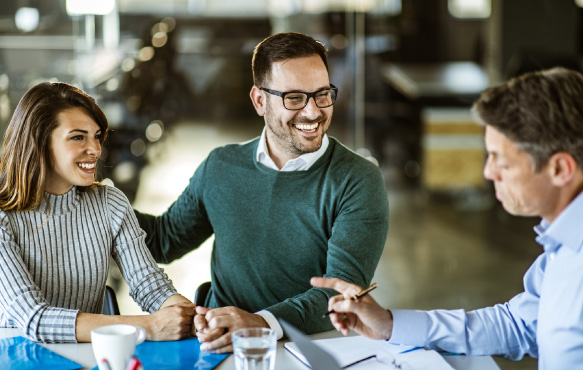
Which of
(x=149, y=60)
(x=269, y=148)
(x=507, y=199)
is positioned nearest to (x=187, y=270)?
(x=149, y=60)

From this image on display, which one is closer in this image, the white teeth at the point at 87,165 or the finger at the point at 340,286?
the finger at the point at 340,286

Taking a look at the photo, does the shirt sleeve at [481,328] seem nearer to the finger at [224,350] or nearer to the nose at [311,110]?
the finger at [224,350]

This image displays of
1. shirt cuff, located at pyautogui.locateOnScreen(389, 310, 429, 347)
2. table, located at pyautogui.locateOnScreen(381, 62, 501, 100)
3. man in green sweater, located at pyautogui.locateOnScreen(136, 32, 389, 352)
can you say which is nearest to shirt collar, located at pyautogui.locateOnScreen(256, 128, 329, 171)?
man in green sweater, located at pyautogui.locateOnScreen(136, 32, 389, 352)

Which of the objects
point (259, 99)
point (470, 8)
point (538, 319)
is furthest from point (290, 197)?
point (470, 8)

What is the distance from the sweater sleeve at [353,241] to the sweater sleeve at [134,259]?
0.34 metres

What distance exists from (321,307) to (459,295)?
8.87 feet

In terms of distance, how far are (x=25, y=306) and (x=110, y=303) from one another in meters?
0.39

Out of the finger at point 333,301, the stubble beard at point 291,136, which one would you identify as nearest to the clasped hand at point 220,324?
the finger at point 333,301

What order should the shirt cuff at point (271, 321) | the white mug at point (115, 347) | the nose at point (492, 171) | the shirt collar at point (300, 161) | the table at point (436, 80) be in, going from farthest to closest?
the table at point (436, 80) → the shirt collar at point (300, 161) → the shirt cuff at point (271, 321) → the nose at point (492, 171) → the white mug at point (115, 347)

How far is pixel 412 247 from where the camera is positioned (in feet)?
17.4

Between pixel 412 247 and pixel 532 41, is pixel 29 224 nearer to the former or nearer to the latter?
pixel 412 247

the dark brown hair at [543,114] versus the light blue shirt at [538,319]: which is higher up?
the dark brown hair at [543,114]

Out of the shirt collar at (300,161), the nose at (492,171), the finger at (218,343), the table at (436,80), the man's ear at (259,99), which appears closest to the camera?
the nose at (492,171)

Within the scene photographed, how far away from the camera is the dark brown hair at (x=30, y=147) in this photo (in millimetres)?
1716
